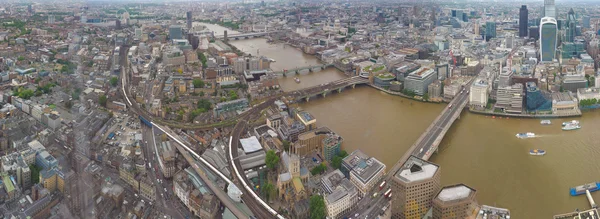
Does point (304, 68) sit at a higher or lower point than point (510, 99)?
higher

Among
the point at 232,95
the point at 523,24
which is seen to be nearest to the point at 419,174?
the point at 232,95

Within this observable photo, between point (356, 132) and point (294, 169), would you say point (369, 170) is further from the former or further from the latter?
point (356, 132)

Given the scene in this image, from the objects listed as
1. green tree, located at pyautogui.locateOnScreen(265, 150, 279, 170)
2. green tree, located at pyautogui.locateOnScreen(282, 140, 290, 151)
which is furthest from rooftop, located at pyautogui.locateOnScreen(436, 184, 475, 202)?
green tree, located at pyautogui.locateOnScreen(282, 140, 290, 151)

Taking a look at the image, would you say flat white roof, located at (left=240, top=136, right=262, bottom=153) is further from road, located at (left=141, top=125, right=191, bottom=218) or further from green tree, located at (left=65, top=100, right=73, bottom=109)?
green tree, located at (left=65, top=100, right=73, bottom=109)

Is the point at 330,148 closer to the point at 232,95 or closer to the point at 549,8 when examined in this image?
the point at 232,95

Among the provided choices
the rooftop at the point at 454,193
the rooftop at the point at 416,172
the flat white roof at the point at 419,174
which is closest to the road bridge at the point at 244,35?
the rooftop at the point at 416,172

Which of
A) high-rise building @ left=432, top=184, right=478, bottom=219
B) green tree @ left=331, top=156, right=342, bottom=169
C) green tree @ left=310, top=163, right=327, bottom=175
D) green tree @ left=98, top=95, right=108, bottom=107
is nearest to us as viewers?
high-rise building @ left=432, top=184, right=478, bottom=219

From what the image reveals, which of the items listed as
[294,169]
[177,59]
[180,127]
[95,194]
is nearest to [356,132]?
[294,169]
